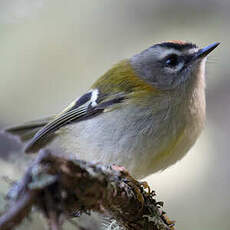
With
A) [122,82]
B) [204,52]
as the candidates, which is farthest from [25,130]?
[204,52]

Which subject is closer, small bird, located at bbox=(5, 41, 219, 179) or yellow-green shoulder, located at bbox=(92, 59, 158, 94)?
small bird, located at bbox=(5, 41, 219, 179)

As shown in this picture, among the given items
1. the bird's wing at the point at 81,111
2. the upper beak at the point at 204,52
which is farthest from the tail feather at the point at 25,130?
the upper beak at the point at 204,52

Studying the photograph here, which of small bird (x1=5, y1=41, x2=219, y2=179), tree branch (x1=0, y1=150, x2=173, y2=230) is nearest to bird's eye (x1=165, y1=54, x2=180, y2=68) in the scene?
small bird (x1=5, y1=41, x2=219, y2=179)

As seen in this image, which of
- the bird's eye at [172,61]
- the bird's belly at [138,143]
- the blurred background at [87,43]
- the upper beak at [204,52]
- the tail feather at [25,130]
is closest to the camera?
the bird's belly at [138,143]

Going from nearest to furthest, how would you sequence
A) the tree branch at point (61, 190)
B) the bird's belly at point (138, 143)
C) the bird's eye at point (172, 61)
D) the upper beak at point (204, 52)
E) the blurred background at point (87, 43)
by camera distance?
the tree branch at point (61, 190)
the bird's belly at point (138, 143)
the upper beak at point (204, 52)
the bird's eye at point (172, 61)
the blurred background at point (87, 43)

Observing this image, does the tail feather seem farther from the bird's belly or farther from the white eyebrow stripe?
the white eyebrow stripe

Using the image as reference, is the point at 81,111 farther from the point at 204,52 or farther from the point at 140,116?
the point at 204,52

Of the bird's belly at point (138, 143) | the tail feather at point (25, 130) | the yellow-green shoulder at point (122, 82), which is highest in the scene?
the yellow-green shoulder at point (122, 82)

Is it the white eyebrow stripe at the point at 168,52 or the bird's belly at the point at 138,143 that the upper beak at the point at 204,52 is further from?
the bird's belly at the point at 138,143

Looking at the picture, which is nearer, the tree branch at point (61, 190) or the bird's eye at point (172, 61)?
the tree branch at point (61, 190)
